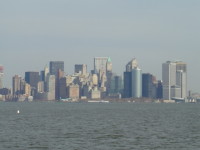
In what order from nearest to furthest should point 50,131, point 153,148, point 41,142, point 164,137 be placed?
point 153,148, point 41,142, point 164,137, point 50,131

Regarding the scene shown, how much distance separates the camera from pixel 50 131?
9362 centimetres

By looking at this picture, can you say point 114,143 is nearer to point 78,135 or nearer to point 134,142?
point 134,142

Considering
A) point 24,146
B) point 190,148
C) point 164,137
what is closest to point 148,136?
point 164,137

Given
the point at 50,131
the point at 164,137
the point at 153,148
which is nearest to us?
the point at 153,148

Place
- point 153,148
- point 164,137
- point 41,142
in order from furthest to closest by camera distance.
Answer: point 164,137
point 41,142
point 153,148

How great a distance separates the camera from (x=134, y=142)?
7756 centimetres

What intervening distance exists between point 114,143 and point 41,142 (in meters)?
9.01

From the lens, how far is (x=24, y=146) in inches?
2852

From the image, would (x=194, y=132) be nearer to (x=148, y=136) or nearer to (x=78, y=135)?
(x=148, y=136)

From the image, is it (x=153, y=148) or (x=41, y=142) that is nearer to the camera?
Answer: (x=153, y=148)

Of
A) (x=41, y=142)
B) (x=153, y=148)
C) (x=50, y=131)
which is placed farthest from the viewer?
(x=50, y=131)

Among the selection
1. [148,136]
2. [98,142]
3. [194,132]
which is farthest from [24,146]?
[194,132]

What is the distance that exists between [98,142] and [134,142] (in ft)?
14.9

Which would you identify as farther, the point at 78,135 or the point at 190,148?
the point at 78,135
